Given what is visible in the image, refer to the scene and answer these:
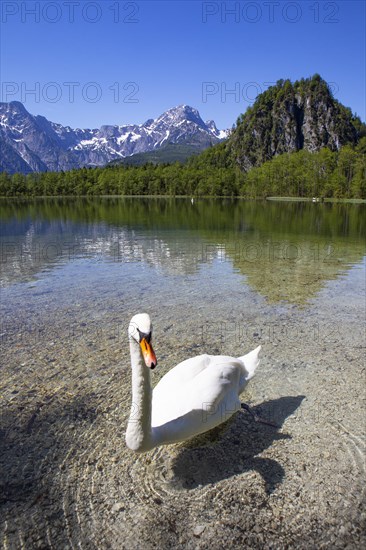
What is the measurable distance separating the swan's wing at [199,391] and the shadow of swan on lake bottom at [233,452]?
521mm

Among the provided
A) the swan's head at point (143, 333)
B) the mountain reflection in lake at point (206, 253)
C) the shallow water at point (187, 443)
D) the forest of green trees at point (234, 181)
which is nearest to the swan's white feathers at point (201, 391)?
the shallow water at point (187, 443)

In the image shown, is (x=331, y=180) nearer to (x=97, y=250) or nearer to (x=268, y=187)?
(x=268, y=187)

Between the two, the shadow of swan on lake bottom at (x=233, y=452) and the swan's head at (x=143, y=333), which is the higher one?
the swan's head at (x=143, y=333)

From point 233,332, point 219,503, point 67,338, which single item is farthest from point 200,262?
point 219,503

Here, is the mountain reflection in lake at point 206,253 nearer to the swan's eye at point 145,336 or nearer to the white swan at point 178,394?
the white swan at point 178,394

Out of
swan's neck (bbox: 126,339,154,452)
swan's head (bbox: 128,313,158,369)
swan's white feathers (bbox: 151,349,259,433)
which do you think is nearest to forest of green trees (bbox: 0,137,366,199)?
swan's white feathers (bbox: 151,349,259,433)

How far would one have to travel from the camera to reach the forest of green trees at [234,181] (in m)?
132

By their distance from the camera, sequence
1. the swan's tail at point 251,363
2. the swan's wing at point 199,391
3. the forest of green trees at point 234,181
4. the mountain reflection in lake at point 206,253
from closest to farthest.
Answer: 1. the swan's wing at point 199,391
2. the swan's tail at point 251,363
3. the mountain reflection in lake at point 206,253
4. the forest of green trees at point 234,181

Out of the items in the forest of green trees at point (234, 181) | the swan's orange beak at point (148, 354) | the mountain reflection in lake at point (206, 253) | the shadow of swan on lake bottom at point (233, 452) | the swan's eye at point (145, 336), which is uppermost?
the forest of green trees at point (234, 181)

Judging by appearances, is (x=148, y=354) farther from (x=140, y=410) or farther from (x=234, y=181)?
(x=234, y=181)

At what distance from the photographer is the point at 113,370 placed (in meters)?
7.52

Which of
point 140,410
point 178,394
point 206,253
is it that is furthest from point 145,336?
point 206,253

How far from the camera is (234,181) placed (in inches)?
6973

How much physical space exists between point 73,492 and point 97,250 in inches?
781
